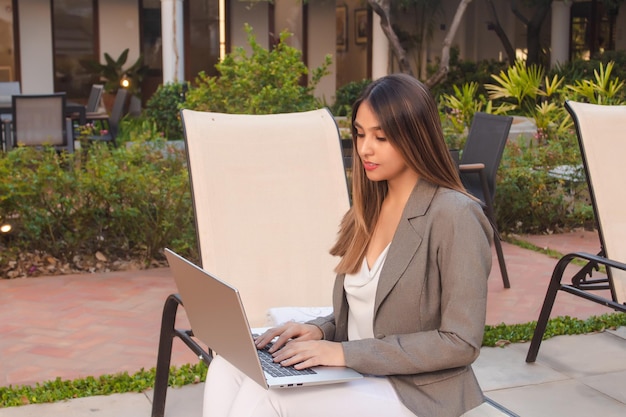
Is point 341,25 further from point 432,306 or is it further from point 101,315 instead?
point 432,306

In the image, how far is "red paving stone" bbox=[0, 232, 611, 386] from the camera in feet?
13.3

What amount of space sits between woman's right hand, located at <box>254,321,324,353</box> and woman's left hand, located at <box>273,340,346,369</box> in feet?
0.36

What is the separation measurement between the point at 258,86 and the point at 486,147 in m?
2.17

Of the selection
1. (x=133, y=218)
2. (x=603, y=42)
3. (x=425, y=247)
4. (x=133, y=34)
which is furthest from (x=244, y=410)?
(x=603, y=42)

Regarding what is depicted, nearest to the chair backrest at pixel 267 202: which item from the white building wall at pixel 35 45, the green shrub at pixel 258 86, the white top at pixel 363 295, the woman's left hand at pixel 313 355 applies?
the white top at pixel 363 295

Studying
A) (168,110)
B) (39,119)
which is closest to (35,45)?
(168,110)

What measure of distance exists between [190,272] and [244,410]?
345 millimetres

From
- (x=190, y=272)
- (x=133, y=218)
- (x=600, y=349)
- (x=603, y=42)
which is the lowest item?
(x=600, y=349)

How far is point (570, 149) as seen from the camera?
7355mm

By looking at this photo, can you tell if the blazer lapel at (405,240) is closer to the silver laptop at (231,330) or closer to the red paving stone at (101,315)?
the silver laptop at (231,330)

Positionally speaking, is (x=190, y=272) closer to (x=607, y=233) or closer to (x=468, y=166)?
(x=607, y=233)

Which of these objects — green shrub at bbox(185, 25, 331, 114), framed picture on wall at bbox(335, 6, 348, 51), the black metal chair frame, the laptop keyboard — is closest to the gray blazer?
the laptop keyboard

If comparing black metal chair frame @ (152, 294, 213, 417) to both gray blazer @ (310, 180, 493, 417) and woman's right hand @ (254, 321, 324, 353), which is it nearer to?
woman's right hand @ (254, 321, 324, 353)

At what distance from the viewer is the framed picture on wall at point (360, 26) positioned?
19.2 meters
